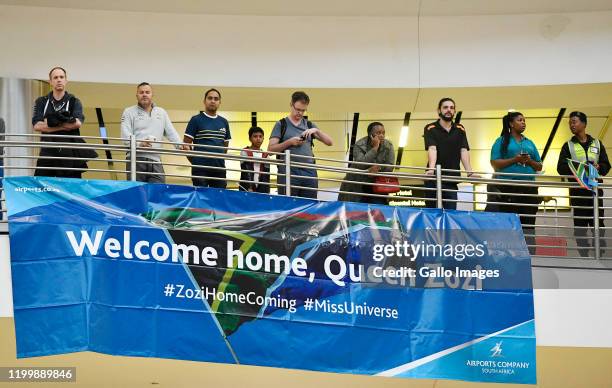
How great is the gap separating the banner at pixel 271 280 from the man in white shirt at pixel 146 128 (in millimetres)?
795

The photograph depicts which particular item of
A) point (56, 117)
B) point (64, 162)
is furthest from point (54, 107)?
point (64, 162)

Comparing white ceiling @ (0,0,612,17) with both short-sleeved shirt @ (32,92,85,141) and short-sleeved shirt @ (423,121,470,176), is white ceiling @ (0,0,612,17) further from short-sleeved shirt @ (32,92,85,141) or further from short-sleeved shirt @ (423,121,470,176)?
short-sleeved shirt @ (32,92,85,141)

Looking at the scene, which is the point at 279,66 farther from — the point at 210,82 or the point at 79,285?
the point at 79,285

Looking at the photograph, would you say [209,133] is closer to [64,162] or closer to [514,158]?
[64,162]

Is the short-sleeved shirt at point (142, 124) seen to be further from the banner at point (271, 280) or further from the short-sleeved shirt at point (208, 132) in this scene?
the banner at point (271, 280)

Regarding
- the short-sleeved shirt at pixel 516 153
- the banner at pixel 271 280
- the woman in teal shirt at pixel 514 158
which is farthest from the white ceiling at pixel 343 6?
the banner at pixel 271 280

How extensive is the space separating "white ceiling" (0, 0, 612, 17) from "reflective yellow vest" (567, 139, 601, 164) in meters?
3.43

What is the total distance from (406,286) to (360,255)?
1.77 ft

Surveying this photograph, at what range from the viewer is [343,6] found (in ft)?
46.8

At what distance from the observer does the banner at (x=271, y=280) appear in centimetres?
945

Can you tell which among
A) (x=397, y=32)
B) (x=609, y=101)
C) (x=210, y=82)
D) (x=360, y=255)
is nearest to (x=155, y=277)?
(x=360, y=255)

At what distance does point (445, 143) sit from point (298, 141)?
5.42ft

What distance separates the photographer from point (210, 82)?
560 inches

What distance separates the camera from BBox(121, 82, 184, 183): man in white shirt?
10.6 meters
